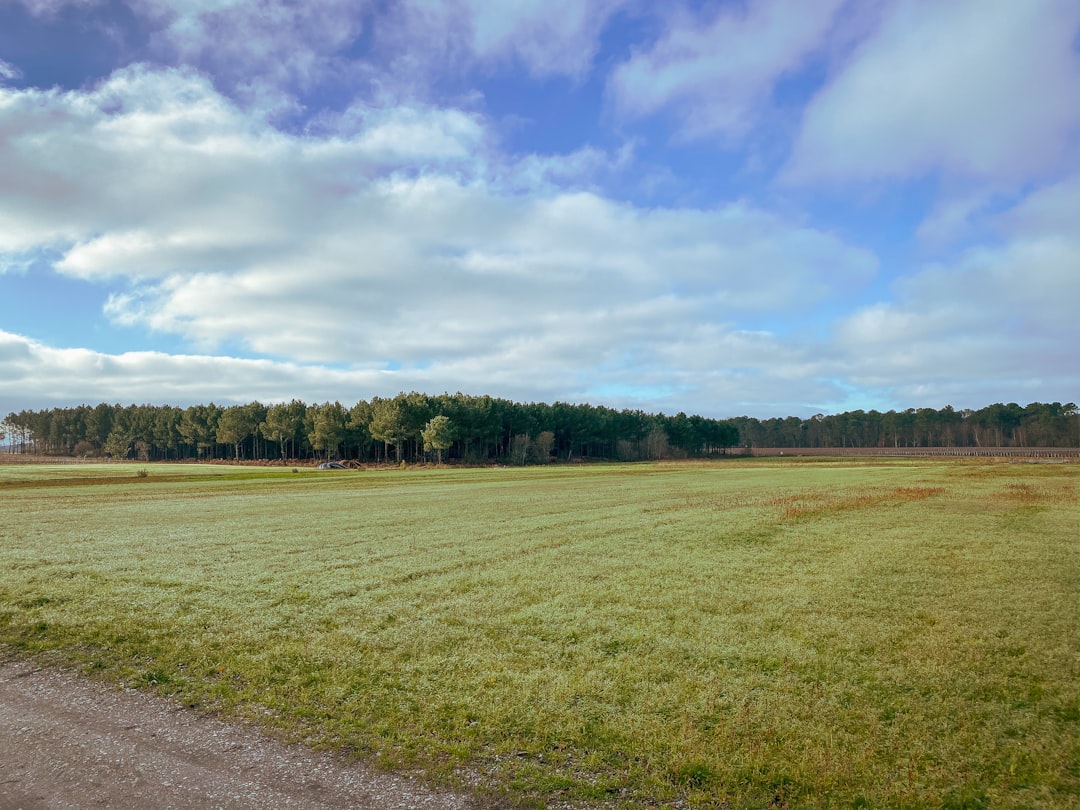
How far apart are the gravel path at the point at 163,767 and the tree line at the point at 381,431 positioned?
10428 centimetres

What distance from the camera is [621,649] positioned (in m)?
9.69

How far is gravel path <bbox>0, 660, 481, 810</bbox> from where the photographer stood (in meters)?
5.60

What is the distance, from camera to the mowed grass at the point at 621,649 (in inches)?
244

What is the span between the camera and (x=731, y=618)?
1132 cm

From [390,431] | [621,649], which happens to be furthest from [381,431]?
[621,649]

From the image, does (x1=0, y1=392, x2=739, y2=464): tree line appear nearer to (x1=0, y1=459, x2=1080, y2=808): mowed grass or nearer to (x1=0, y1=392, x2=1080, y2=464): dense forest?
(x1=0, y1=392, x2=1080, y2=464): dense forest

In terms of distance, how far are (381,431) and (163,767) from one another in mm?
114377

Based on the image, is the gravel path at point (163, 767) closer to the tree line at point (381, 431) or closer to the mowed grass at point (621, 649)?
the mowed grass at point (621, 649)

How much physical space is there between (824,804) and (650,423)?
180m

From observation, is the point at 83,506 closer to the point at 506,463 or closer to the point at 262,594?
the point at 262,594

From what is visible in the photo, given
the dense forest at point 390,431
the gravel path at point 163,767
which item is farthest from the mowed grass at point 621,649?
the dense forest at point 390,431

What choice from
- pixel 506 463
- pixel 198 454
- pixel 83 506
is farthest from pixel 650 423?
pixel 83 506

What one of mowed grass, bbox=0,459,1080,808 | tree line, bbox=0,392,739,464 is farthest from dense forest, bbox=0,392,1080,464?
mowed grass, bbox=0,459,1080,808

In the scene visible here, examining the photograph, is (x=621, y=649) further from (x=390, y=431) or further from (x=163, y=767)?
(x=390, y=431)
